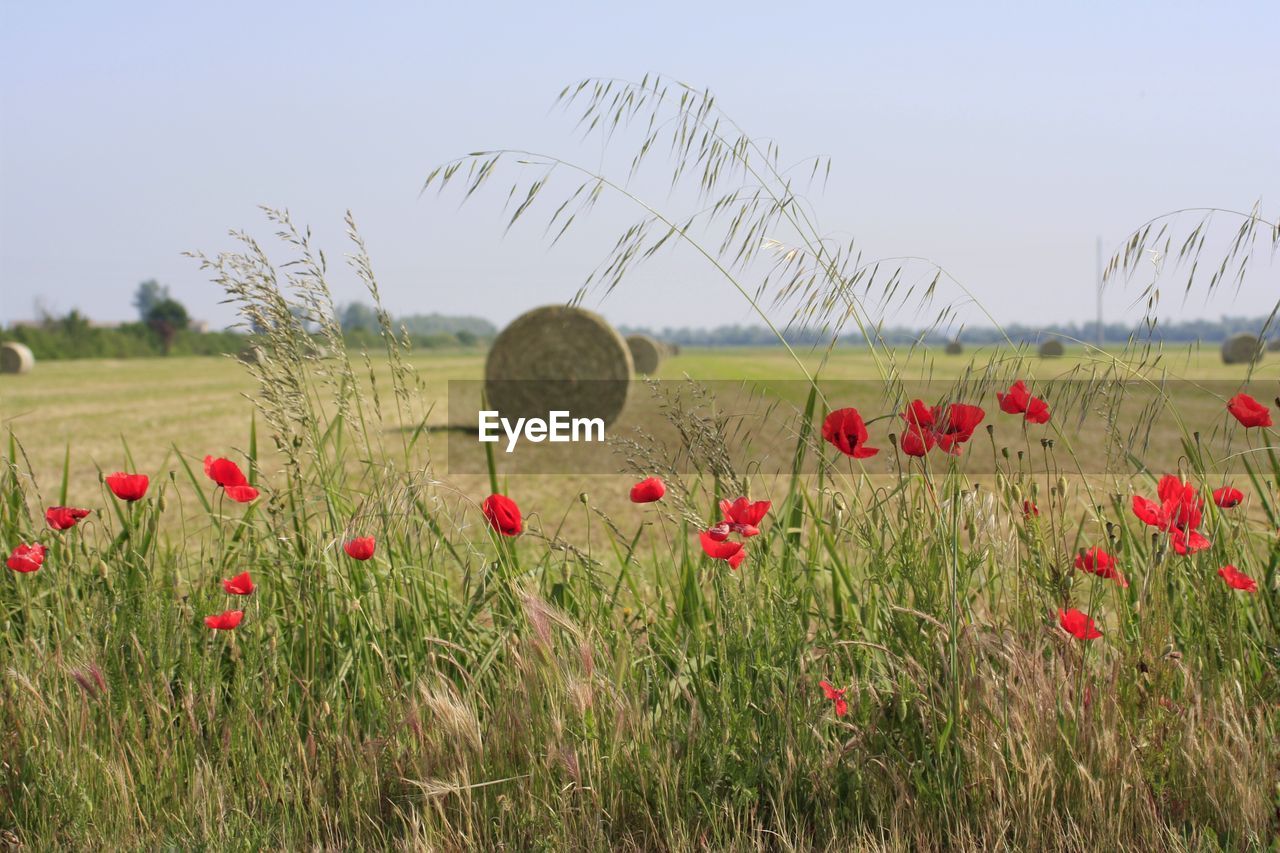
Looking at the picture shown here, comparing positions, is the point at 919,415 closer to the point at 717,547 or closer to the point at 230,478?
the point at 717,547

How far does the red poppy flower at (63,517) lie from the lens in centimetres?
276

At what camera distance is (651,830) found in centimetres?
222

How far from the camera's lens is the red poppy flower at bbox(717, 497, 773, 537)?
2225mm

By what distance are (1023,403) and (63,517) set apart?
2276mm

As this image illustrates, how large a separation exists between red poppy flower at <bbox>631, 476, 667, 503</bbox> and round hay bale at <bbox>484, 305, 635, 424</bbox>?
13.8m

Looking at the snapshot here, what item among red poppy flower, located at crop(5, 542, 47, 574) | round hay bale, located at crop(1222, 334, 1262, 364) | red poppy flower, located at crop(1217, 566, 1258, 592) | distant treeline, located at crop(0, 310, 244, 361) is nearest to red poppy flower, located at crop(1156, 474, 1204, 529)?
red poppy flower, located at crop(1217, 566, 1258, 592)

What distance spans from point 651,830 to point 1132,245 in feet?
5.63

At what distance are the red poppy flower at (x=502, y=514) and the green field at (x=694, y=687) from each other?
0.12 metres

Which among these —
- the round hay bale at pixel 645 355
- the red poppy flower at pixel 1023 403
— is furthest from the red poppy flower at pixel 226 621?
the round hay bale at pixel 645 355

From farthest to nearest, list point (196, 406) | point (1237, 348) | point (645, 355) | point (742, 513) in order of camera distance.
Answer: point (1237, 348)
point (645, 355)
point (196, 406)
point (742, 513)

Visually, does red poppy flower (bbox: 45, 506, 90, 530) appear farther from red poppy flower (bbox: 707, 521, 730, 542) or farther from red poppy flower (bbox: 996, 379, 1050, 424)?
red poppy flower (bbox: 996, 379, 1050, 424)

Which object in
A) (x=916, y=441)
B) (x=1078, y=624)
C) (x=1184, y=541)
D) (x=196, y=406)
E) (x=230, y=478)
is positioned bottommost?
(x=196, y=406)

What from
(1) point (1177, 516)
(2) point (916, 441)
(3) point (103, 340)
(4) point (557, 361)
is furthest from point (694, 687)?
(3) point (103, 340)

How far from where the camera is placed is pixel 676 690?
236cm
